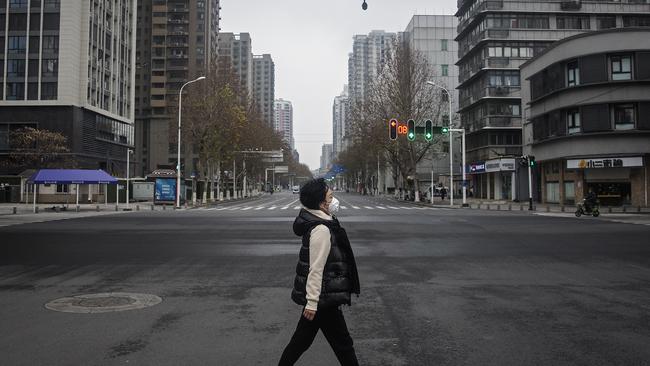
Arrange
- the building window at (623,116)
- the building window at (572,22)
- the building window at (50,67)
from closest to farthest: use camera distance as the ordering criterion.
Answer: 1. the building window at (623,116)
2. the building window at (50,67)
3. the building window at (572,22)

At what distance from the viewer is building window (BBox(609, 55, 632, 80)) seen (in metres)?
34.7

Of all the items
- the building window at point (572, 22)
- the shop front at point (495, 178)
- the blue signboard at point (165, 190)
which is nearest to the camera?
the blue signboard at point (165, 190)

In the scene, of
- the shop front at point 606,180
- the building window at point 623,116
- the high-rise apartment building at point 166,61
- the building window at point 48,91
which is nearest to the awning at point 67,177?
the building window at point 48,91

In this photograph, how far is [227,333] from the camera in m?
5.54

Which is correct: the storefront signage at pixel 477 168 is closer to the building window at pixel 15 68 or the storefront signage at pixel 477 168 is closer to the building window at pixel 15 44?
the building window at pixel 15 68

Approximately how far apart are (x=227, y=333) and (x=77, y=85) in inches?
2253

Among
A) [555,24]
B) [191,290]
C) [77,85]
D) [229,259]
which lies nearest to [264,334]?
[191,290]

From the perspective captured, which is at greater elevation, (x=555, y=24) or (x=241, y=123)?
(x=555, y=24)

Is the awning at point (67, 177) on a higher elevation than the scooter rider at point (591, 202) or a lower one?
higher

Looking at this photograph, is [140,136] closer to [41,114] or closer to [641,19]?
[41,114]

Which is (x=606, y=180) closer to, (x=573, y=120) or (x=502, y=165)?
(x=573, y=120)

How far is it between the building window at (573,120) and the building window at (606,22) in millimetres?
26569

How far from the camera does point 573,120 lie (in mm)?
37312

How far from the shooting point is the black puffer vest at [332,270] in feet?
12.3
